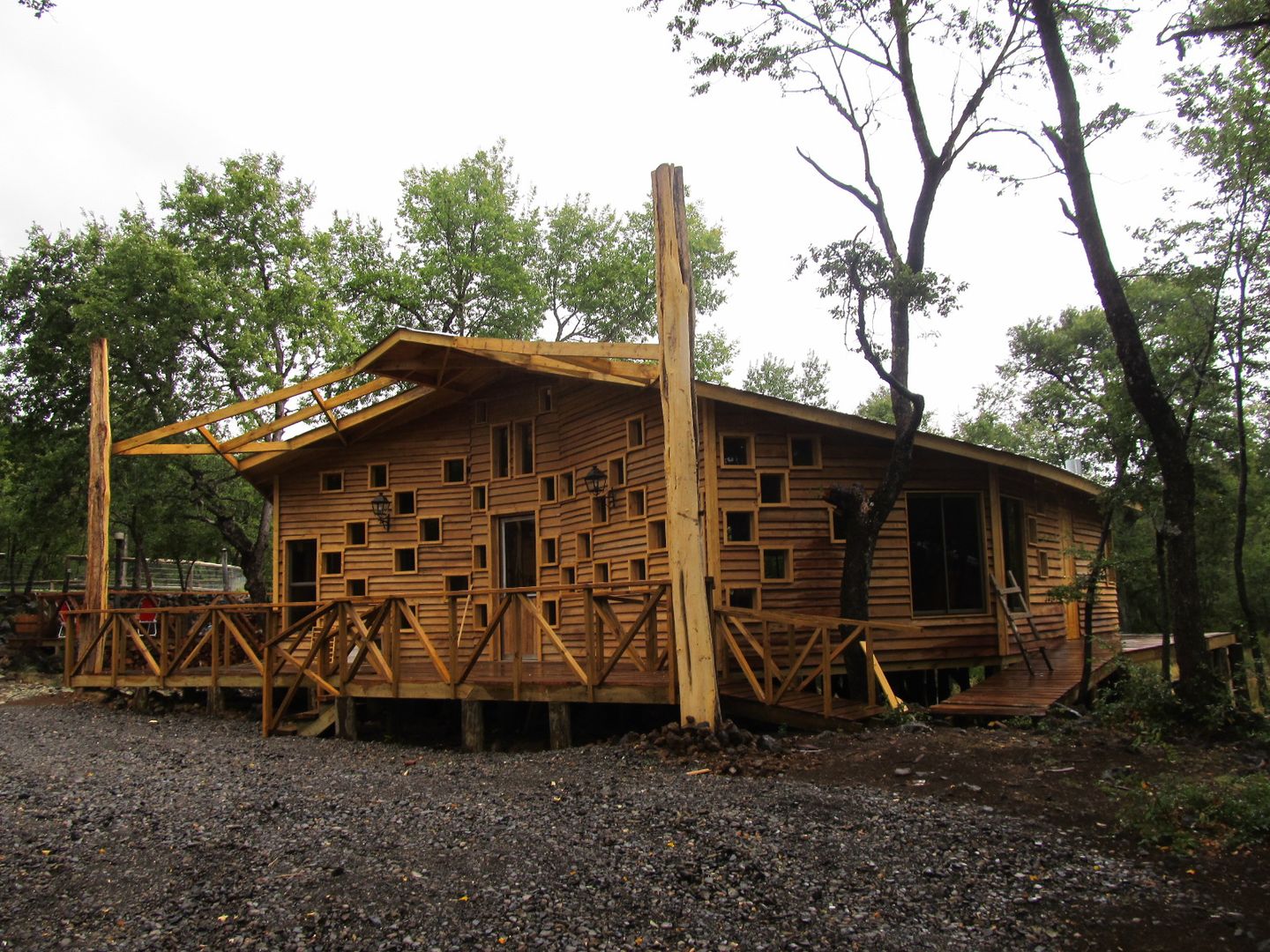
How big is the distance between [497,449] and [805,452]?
4.72m

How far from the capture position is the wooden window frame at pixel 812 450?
413 inches

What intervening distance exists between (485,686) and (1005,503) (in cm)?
735

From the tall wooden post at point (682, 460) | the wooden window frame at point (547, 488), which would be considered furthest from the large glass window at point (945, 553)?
the wooden window frame at point (547, 488)

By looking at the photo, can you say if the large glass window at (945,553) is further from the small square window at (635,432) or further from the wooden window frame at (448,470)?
the wooden window frame at (448,470)

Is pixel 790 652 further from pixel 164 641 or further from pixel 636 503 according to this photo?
A: pixel 164 641

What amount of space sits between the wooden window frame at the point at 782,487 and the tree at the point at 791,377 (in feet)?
109

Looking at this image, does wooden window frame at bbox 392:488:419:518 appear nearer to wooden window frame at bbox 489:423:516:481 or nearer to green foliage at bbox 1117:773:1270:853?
wooden window frame at bbox 489:423:516:481

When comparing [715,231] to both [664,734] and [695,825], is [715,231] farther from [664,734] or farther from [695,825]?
[695,825]

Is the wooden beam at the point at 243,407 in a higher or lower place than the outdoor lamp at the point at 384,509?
higher

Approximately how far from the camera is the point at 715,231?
3031 centimetres

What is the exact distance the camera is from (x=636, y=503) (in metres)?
10.8

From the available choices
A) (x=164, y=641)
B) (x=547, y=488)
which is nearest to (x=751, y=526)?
(x=547, y=488)

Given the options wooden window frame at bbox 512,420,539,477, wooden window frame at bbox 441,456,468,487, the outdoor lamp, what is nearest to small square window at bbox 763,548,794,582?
wooden window frame at bbox 512,420,539,477

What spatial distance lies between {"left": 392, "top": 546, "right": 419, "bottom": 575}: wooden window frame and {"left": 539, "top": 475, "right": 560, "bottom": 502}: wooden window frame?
2418 mm
